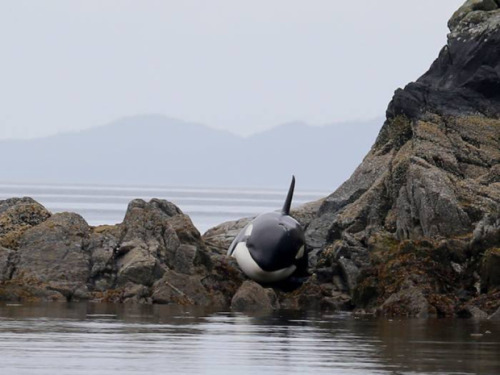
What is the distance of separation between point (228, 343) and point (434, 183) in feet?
35.9

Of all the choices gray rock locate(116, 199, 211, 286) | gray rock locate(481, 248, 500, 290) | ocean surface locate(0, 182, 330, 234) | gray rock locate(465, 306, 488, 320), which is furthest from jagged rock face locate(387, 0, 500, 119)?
ocean surface locate(0, 182, 330, 234)

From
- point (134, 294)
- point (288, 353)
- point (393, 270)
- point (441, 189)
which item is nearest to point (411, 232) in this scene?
point (441, 189)

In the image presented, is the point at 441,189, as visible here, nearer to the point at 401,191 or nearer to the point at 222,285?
the point at 401,191

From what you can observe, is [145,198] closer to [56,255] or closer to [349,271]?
[56,255]

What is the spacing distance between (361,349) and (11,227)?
48.5ft

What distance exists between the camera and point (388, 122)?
36.1 metres

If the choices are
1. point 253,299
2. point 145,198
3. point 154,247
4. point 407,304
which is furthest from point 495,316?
point 145,198

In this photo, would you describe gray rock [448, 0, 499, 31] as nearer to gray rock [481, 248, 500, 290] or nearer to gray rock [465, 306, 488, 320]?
gray rock [481, 248, 500, 290]

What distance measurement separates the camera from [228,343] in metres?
20.8

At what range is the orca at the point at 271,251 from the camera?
31062 mm

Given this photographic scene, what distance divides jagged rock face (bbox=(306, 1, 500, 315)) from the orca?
25.0 inches

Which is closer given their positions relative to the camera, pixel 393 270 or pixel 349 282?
pixel 393 270

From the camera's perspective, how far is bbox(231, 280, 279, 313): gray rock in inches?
1112

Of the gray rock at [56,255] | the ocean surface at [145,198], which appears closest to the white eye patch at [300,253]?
the gray rock at [56,255]
